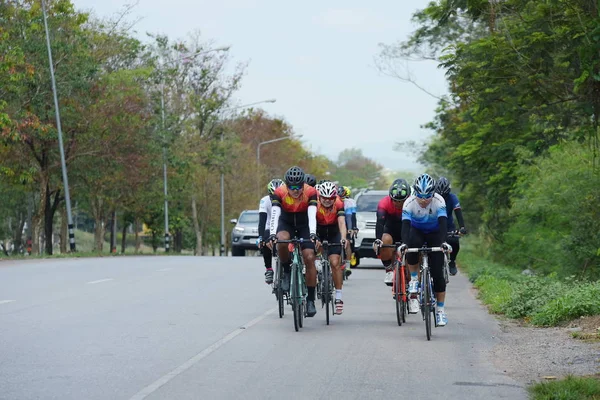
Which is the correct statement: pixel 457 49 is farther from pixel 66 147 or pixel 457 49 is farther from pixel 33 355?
pixel 66 147

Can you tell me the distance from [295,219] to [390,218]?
1954 millimetres

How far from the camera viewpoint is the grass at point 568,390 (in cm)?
819

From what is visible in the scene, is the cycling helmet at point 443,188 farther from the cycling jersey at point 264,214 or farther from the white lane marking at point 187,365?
the white lane marking at point 187,365

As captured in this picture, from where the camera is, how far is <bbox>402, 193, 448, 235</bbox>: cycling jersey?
12.9 metres

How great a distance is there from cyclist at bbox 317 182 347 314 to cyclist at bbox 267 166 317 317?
552mm

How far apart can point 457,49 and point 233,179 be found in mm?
55640

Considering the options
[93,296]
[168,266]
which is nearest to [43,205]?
[168,266]

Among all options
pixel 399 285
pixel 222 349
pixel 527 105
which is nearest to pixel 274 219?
pixel 399 285

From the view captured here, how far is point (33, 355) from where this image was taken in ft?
33.1

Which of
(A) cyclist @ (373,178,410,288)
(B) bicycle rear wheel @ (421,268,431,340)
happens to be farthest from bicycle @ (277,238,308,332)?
(A) cyclist @ (373,178,410,288)

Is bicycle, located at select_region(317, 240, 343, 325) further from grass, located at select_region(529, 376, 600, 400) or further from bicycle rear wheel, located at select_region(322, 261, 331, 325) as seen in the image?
grass, located at select_region(529, 376, 600, 400)

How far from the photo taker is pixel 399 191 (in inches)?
584

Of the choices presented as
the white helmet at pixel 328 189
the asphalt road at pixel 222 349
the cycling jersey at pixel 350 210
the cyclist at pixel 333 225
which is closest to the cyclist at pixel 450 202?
the asphalt road at pixel 222 349

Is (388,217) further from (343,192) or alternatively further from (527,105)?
(527,105)
